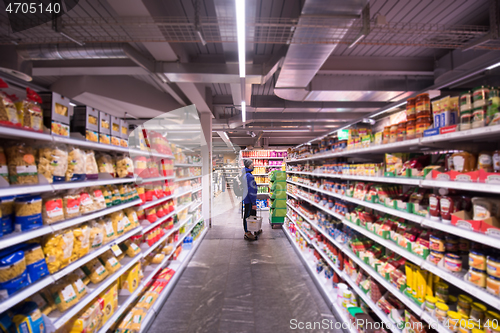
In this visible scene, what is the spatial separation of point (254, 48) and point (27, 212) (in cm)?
354

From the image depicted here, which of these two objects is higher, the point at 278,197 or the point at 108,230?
the point at 108,230

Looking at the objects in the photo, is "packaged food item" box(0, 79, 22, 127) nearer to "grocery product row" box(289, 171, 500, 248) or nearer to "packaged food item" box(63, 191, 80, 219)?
"packaged food item" box(63, 191, 80, 219)

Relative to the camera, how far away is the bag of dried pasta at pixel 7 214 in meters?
1.29

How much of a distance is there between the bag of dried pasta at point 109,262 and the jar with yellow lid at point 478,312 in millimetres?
2794

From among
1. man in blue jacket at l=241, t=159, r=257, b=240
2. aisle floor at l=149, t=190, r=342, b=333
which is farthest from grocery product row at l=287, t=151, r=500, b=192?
man in blue jacket at l=241, t=159, r=257, b=240

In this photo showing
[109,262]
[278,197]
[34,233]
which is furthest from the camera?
[278,197]

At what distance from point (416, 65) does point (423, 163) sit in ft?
11.9

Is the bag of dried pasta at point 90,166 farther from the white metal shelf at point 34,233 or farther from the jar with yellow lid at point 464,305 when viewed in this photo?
the jar with yellow lid at point 464,305

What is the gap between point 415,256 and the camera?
5.30 feet

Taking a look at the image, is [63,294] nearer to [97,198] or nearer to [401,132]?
[97,198]

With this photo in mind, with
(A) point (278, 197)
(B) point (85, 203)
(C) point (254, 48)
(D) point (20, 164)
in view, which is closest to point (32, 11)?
(D) point (20, 164)

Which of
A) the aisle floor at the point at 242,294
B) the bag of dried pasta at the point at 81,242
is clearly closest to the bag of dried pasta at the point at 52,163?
the bag of dried pasta at the point at 81,242

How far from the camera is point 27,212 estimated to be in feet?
4.51

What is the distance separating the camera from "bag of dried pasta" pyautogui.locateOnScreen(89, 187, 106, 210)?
196cm
